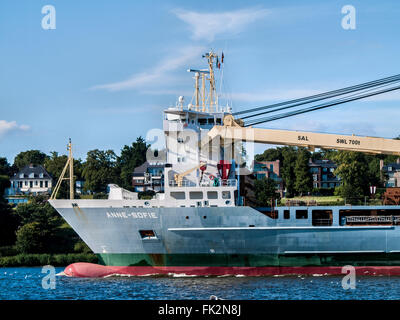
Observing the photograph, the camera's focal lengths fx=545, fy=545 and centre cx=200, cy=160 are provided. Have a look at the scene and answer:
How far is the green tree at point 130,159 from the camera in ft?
352

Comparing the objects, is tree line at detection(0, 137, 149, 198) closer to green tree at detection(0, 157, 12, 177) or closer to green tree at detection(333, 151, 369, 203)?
green tree at detection(0, 157, 12, 177)

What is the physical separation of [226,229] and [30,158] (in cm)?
10210

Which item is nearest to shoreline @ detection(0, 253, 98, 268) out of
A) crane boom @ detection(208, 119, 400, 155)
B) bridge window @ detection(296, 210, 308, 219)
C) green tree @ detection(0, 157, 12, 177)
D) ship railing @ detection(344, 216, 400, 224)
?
crane boom @ detection(208, 119, 400, 155)

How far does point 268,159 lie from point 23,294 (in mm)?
103306

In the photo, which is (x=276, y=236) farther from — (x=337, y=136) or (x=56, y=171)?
(x=56, y=171)

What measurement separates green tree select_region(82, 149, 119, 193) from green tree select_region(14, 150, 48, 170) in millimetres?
25324

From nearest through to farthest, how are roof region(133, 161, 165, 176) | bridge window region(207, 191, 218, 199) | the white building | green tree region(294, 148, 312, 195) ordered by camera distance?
Answer: bridge window region(207, 191, 218, 199) < green tree region(294, 148, 312, 195) < roof region(133, 161, 165, 176) < the white building

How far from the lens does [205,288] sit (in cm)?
3212

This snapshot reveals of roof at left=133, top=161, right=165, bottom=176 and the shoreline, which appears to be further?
roof at left=133, top=161, right=165, bottom=176

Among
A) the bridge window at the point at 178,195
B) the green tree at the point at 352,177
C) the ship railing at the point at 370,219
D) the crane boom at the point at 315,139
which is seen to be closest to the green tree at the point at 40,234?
the bridge window at the point at 178,195

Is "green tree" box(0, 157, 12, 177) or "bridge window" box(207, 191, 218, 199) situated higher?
"green tree" box(0, 157, 12, 177)

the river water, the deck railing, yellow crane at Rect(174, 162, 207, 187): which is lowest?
the river water

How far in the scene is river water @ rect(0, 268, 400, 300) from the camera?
95.9ft
